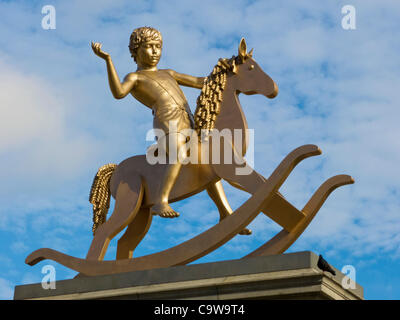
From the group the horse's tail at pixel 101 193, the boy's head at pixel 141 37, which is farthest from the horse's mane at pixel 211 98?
the horse's tail at pixel 101 193

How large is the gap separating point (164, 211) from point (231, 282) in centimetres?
151

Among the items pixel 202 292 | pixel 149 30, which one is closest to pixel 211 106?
pixel 149 30

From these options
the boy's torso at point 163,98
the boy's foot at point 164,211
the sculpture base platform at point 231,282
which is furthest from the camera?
the boy's torso at point 163,98

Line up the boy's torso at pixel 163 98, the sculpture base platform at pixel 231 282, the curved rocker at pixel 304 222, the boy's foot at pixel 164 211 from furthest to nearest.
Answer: the boy's torso at pixel 163 98, the boy's foot at pixel 164 211, the curved rocker at pixel 304 222, the sculpture base platform at pixel 231 282

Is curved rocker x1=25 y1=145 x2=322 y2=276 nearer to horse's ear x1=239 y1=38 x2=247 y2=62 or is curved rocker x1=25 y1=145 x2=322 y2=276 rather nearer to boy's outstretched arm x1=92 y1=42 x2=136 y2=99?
horse's ear x1=239 y1=38 x2=247 y2=62

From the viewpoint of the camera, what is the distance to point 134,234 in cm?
840

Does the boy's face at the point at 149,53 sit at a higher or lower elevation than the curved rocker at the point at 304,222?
higher

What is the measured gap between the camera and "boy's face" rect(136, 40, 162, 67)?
8.40 metres

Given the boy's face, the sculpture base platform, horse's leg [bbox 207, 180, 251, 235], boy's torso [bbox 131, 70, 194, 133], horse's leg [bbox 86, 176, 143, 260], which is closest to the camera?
the sculpture base platform

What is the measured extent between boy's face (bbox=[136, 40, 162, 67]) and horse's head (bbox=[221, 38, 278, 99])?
76cm

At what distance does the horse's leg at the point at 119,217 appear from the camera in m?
8.03

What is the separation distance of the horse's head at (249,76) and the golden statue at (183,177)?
10 mm

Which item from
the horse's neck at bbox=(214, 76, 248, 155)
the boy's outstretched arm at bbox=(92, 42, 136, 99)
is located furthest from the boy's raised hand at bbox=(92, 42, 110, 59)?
the horse's neck at bbox=(214, 76, 248, 155)

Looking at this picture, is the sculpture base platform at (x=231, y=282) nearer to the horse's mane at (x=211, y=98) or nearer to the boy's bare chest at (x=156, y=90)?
the horse's mane at (x=211, y=98)
